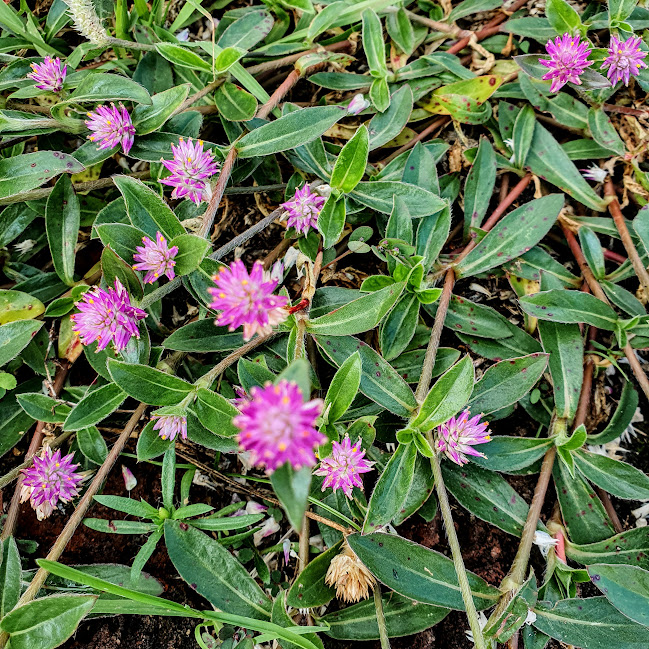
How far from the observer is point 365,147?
234 centimetres

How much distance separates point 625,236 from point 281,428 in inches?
85.9

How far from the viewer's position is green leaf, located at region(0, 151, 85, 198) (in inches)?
94.5

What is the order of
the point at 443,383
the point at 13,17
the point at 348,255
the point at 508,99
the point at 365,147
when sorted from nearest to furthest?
1. the point at 443,383
2. the point at 365,147
3. the point at 13,17
4. the point at 348,255
5. the point at 508,99

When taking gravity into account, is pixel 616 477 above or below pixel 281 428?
below

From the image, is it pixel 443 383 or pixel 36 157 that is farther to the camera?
pixel 36 157

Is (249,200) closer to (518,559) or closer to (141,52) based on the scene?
(141,52)

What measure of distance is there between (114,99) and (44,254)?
3.58 ft

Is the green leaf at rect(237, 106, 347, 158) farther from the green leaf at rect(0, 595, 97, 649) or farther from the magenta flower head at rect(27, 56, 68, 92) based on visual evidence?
the green leaf at rect(0, 595, 97, 649)

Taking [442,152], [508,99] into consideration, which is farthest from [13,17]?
[508,99]

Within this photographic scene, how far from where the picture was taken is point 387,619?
2334mm

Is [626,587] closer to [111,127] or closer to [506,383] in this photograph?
[506,383]

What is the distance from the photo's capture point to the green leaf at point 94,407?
2.20 m

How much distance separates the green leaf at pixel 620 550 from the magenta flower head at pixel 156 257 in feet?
6.61

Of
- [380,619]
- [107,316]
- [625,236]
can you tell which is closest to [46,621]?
[107,316]
